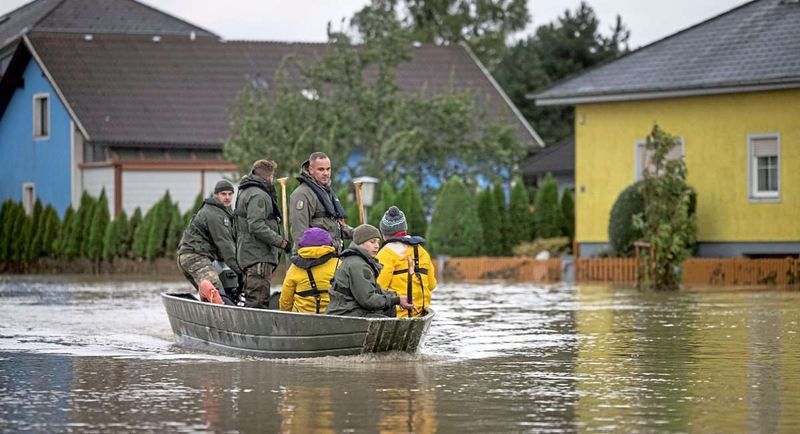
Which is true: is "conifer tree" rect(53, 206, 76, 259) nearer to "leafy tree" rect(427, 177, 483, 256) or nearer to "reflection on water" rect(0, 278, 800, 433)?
"leafy tree" rect(427, 177, 483, 256)

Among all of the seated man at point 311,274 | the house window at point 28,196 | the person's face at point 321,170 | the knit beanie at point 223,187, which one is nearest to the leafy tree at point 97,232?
the house window at point 28,196

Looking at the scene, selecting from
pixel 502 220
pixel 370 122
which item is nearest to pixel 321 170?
pixel 502 220

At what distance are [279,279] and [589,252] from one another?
7.28 m

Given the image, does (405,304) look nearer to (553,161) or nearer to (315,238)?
(315,238)

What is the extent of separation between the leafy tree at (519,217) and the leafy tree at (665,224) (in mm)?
11368

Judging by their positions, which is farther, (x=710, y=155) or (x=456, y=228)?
(x=456, y=228)

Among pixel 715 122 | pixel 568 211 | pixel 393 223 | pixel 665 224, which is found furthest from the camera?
pixel 568 211

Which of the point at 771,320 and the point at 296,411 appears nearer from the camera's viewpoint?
the point at 296,411

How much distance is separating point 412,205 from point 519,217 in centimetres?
280

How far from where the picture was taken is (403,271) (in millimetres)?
17062

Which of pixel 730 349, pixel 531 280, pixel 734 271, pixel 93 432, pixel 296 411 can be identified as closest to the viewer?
Answer: pixel 93 432

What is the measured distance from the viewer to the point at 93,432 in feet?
37.4

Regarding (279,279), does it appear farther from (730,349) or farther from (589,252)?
(730,349)

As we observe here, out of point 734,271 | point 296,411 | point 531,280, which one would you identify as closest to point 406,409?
point 296,411
